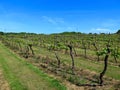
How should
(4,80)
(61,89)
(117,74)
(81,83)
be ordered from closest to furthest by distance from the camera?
1. (61,89)
2. (81,83)
3. (4,80)
4. (117,74)

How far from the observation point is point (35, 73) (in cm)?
2864

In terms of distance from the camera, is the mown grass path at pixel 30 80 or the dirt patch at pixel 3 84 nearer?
the mown grass path at pixel 30 80

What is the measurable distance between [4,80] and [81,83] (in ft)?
27.9

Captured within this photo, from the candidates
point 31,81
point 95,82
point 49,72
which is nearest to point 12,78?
point 31,81

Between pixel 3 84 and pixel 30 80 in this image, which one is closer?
pixel 3 84

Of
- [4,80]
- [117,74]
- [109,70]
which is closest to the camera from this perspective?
[4,80]

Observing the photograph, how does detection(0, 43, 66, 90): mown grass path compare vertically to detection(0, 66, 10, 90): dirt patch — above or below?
above

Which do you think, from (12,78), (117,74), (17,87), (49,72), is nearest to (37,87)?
(17,87)

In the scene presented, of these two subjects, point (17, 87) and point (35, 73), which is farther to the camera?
point (35, 73)

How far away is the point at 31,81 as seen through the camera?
24531mm

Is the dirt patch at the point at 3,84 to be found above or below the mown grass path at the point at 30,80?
below

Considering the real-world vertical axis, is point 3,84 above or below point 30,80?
below

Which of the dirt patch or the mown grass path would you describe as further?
the dirt patch

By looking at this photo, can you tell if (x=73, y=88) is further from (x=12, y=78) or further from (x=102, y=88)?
(x=12, y=78)
